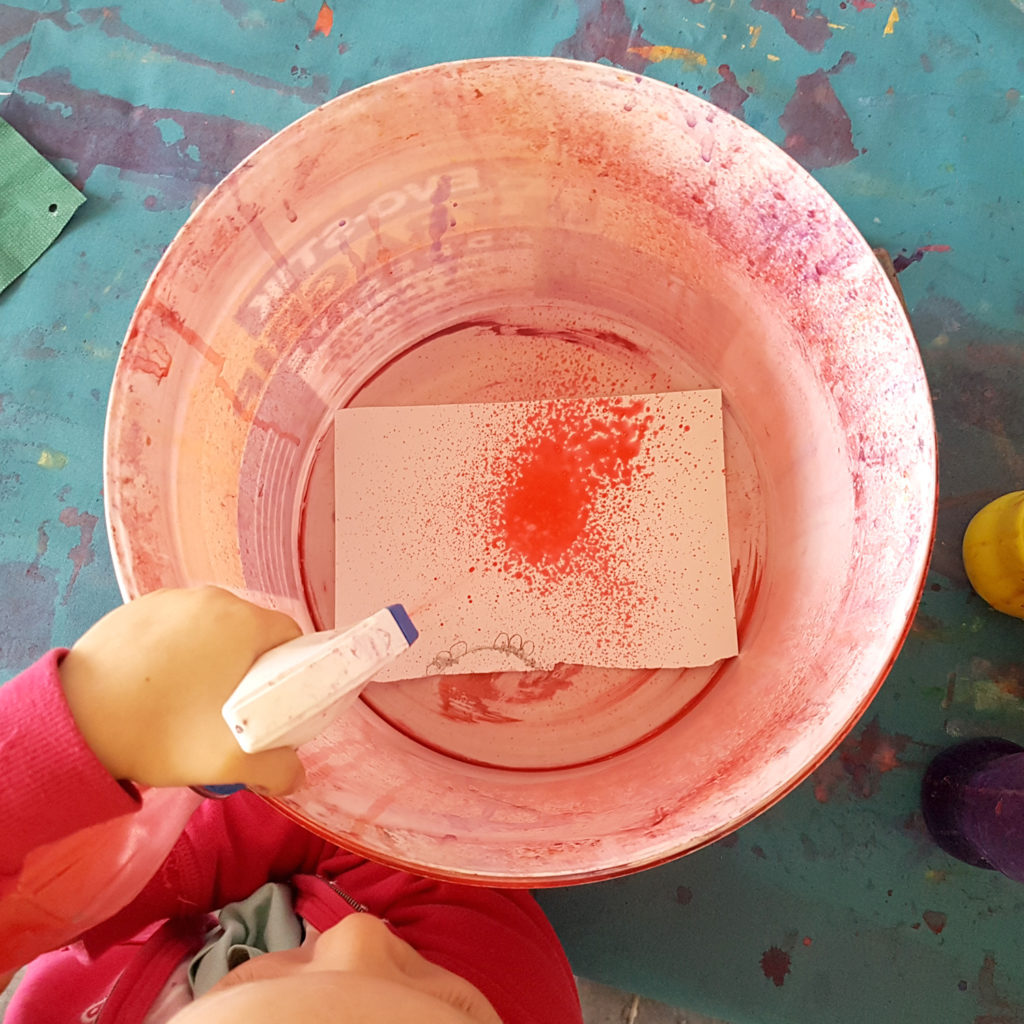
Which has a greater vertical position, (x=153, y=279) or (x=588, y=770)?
(x=153, y=279)

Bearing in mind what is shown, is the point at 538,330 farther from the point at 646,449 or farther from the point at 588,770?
the point at 588,770

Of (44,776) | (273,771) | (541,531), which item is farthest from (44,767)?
(541,531)

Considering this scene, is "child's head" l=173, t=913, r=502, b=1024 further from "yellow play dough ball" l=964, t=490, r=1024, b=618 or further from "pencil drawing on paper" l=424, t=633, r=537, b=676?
"yellow play dough ball" l=964, t=490, r=1024, b=618

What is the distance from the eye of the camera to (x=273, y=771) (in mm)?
400

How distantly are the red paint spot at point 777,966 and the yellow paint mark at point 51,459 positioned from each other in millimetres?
772

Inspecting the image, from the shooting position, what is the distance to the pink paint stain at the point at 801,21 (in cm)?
73

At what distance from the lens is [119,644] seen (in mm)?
409

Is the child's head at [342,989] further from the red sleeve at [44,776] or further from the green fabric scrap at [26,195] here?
the green fabric scrap at [26,195]

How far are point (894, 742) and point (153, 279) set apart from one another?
0.68m

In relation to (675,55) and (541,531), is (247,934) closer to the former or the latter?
(541,531)

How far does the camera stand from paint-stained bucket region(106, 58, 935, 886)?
49 centimetres

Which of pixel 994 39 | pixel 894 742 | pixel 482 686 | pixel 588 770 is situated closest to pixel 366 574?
pixel 482 686

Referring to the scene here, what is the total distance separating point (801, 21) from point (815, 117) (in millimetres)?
90

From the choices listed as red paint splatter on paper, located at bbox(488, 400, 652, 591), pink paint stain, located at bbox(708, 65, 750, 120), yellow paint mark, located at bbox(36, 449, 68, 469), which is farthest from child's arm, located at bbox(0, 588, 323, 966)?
pink paint stain, located at bbox(708, 65, 750, 120)
